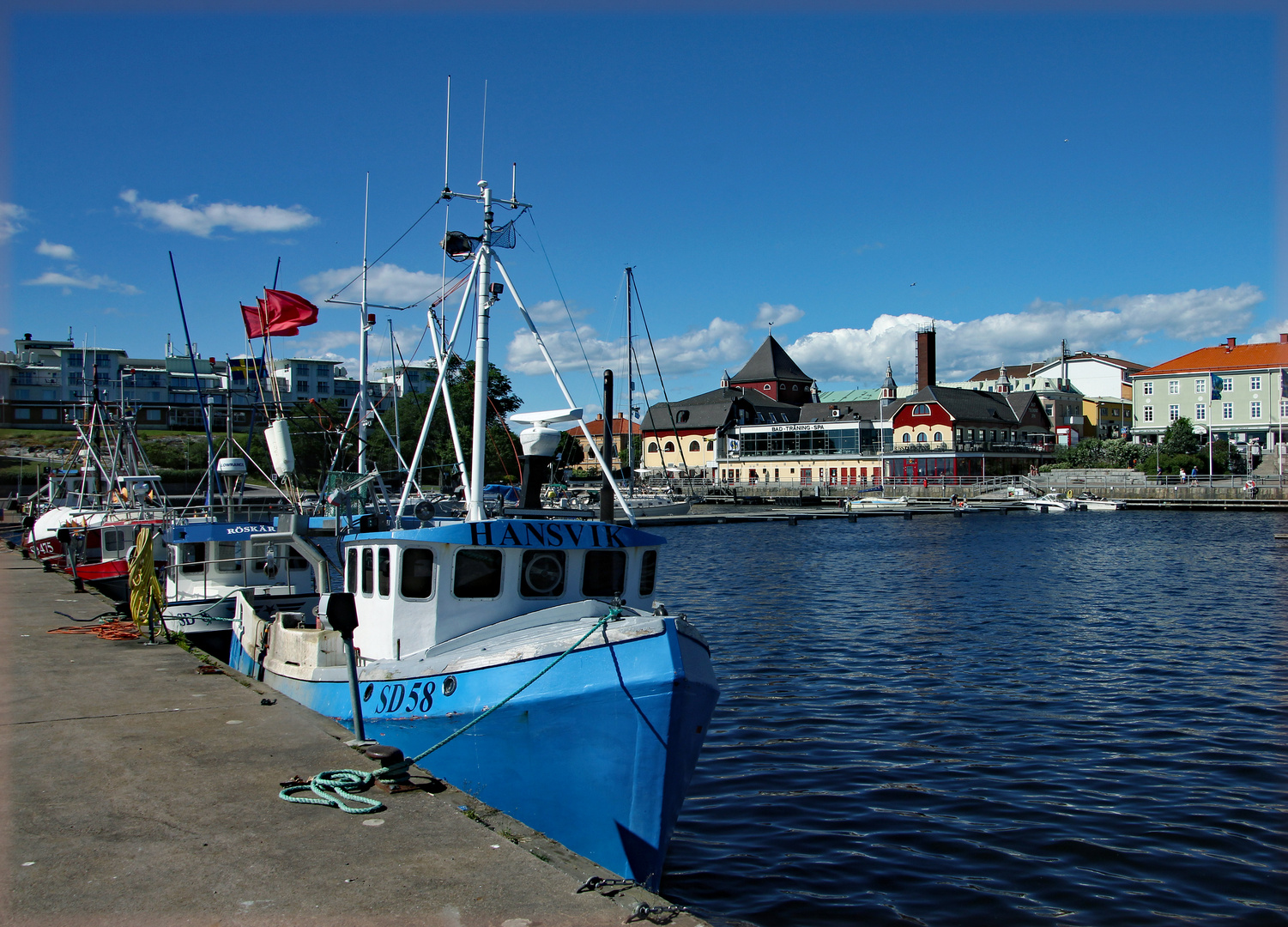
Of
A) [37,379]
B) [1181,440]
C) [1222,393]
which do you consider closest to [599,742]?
[1181,440]

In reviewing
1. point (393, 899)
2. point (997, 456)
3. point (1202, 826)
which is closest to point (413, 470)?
point (393, 899)

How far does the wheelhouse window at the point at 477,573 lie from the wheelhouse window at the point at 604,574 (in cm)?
118

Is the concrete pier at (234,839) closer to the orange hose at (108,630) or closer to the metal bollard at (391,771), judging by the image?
the metal bollard at (391,771)

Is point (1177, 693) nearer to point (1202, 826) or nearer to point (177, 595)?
point (1202, 826)

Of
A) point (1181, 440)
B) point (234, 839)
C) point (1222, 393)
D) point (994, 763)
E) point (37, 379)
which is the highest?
point (37, 379)

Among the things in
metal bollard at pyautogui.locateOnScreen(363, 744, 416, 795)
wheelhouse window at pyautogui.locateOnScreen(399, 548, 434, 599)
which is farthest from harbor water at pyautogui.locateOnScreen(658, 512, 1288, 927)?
wheelhouse window at pyautogui.locateOnScreen(399, 548, 434, 599)

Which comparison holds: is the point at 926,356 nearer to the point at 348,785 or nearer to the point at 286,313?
the point at 286,313

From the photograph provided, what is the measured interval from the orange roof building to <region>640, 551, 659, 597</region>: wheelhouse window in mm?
92782

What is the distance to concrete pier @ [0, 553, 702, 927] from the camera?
6.29 m

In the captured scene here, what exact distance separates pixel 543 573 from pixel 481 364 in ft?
9.86

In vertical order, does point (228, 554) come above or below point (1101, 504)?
above

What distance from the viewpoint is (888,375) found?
131 metres

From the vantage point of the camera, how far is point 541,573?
39.2ft

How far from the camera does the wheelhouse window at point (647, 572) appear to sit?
503 inches
